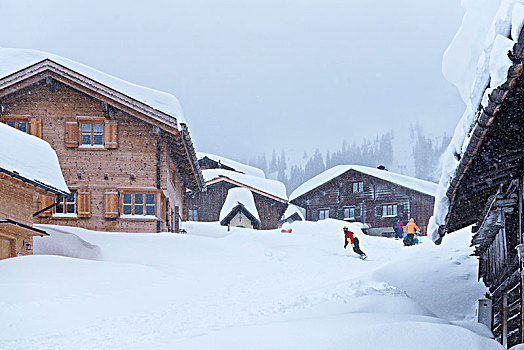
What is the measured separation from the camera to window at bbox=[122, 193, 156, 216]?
21781 mm

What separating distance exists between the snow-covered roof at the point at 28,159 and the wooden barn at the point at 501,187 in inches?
346

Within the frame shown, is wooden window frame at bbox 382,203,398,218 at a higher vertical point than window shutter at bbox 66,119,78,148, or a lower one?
lower

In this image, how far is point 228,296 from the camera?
13523mm

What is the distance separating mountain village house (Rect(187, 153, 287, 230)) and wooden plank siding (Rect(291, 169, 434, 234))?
186 inches

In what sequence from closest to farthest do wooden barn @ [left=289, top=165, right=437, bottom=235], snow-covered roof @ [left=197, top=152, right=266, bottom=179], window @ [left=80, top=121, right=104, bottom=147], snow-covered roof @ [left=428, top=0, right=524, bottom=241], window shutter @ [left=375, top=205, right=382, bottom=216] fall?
1. snow-covered roof @ [left=428, top=0, right=524, bottom=241]
2. window @ [left=80, top=121, right=104, bottom=147]
3. wooden barn @ [left=289, top=165, right=437, bottom=235]
4. window shutter @ [left=375, top=205, right=382, bottom=216]
5. snow-covered roof @ [left=197, top=152, right=266, bottom=179]

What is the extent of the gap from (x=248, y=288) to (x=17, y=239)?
566 centimetres

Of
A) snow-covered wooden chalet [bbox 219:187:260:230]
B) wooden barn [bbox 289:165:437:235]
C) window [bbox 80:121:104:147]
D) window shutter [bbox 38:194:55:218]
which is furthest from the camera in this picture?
wooden barn [bbox 289:165:437:235]

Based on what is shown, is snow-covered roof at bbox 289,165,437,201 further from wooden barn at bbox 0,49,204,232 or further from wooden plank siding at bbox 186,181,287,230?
wooden barn at bbox 0,49,204,232

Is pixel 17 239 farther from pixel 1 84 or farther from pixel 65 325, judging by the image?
pixel 1 84

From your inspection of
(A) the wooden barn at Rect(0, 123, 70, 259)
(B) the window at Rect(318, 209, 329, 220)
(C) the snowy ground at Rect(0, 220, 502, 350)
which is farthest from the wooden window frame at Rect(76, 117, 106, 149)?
(B) the window at Rect(318, 209, 329, 220)

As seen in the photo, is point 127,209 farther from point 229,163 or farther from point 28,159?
point 229,163

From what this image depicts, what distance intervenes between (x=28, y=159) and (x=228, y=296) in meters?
5.79

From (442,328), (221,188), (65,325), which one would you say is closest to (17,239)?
(65,325)

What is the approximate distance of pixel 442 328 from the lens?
6672 millimetres
